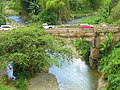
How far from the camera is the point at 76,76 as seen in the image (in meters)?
39.0

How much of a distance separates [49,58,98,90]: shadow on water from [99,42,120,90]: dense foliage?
1.55 meters

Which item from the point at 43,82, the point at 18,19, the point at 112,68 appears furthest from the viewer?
the point at 18,19

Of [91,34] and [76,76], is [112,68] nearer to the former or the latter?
[76,76]

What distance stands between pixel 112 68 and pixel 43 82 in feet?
23.5

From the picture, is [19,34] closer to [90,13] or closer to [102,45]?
[102,45]

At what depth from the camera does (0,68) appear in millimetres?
32969

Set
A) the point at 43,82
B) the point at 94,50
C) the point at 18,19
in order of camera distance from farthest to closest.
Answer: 1. the point at 18,19
2. the point at 94,50
3. the point at 43,82

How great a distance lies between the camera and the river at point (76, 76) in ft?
119

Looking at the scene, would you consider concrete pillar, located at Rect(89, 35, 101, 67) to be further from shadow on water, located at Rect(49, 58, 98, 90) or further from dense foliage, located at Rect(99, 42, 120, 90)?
dense foliage, located at Rect(99, 42, 120, 90)

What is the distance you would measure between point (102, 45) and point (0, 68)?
43.5ft

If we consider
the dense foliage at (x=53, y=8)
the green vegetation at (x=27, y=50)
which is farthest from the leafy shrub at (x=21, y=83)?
the dense foliage at (x=53, y=8)

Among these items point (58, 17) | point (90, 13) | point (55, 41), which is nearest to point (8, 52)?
point (55, 41)

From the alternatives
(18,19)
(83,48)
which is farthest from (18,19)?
(83,48)

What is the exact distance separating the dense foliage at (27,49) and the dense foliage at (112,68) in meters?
4.54
